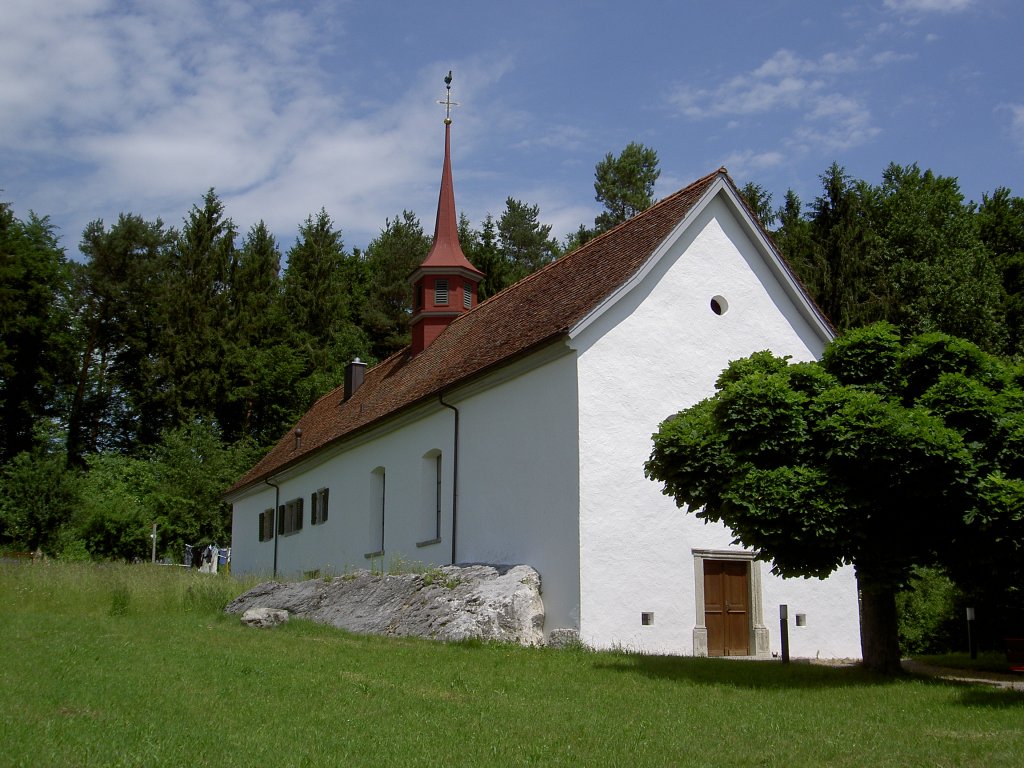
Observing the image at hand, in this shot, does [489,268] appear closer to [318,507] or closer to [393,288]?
[393,288]

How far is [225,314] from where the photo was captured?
160 feet

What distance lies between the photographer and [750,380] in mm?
12266

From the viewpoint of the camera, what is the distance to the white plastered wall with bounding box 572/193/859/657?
16.2 metres

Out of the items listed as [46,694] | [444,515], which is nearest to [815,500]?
[46,694]

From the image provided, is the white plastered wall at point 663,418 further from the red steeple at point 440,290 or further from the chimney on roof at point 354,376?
the chimney on roof at point 354,376

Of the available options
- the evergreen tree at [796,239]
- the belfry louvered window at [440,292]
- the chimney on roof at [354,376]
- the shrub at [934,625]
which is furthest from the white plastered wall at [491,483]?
the evergreen tree at [796,239]

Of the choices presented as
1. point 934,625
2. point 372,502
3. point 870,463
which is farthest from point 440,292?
point 870,463

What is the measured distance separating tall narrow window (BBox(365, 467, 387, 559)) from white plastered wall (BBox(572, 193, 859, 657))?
822cm

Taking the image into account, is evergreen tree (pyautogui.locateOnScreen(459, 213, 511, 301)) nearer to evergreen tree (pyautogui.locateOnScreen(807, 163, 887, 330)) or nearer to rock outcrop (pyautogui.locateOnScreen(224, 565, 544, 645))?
evergreen tree (pyautogui.locateOnScreen(807, 163, 887, 330))

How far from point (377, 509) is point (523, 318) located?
Result: 20.9 ft

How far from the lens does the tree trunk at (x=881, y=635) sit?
12656mm

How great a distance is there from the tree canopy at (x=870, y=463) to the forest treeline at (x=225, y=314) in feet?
76.4

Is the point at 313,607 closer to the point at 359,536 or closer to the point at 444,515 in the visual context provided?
the point at 444,515

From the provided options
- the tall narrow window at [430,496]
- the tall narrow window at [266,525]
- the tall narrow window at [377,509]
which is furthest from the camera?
the tall narrow window at [266,525]
